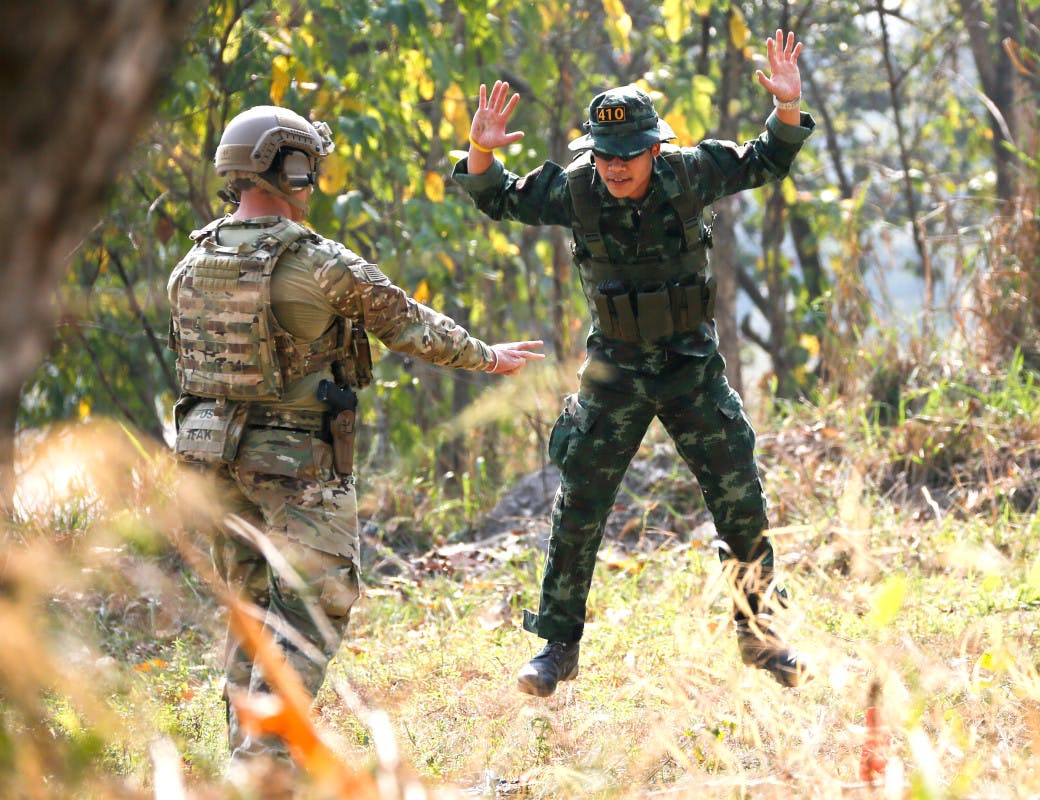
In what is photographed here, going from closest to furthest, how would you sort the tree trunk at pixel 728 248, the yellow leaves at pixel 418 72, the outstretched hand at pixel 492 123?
the outstretched hand at pixel 492 123
the yellow leaves at pixel 418 72
the tree trunk at pixel 728 248

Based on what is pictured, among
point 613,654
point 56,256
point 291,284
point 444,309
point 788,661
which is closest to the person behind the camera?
point 56,256

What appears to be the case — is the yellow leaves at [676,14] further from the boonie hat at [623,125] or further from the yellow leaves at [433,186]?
the boonie hat at [623,125]

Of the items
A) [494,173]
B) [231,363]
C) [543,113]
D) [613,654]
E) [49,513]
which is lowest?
[613,654]

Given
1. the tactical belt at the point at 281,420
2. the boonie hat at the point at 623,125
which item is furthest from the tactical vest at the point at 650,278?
the tactical belt at the point at 281,420

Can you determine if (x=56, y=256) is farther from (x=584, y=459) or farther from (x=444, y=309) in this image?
(x=444, y=309)

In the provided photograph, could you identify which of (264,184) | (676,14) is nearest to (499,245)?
(676,14)

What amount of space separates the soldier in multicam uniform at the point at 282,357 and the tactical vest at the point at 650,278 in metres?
0.67

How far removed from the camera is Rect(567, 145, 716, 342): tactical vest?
3848mm

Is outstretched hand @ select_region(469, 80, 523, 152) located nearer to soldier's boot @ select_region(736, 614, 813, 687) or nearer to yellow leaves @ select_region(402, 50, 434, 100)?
soldier's boot @ select_region(736, 614, 813, 687)

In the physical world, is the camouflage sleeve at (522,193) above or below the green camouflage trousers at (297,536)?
above

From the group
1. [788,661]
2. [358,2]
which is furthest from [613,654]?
[358,2]

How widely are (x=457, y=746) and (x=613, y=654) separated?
97cm

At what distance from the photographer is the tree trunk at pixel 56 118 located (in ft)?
3.91

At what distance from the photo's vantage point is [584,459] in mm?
3971
